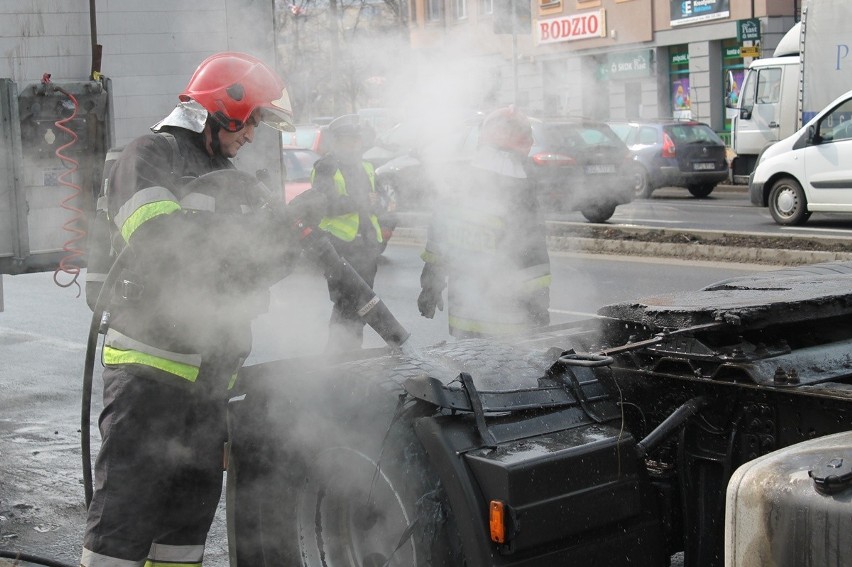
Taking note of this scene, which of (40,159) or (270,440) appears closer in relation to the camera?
(270,440)

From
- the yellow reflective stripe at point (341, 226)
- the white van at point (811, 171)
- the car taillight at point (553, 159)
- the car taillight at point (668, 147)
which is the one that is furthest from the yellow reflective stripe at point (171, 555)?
the car taillight at point (668, 147)

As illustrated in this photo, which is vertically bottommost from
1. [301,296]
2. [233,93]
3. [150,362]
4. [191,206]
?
[301,296]

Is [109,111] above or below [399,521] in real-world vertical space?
above

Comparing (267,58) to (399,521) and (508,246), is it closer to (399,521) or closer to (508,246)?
(508,246)

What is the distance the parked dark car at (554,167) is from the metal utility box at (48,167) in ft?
5.48

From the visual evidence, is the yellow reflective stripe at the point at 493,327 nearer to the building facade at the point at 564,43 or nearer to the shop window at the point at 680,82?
the building facade at the point at 564,43

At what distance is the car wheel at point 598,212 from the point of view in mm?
14852

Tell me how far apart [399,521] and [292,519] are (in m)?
0.51

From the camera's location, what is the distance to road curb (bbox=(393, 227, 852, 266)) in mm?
10977

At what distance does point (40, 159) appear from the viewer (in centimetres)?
526

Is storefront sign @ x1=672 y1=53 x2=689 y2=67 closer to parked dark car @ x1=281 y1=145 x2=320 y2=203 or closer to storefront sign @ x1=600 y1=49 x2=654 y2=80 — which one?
storefront sign @ x1=600 y1=49 x2=654 y2=80

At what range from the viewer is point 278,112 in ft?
12.1

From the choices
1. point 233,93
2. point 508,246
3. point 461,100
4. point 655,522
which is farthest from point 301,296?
point 655,522

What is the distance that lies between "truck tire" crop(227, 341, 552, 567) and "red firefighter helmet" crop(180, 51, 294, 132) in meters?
0.90
